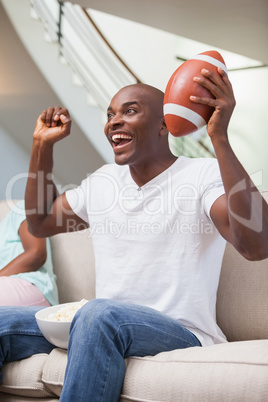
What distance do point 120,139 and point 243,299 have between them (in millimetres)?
717

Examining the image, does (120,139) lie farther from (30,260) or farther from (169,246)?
(30,260)

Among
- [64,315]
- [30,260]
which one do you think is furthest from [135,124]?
[30,260]

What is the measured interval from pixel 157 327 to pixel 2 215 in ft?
5.27

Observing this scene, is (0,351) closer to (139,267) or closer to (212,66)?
(139,267)

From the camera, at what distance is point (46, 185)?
1943 millimetres

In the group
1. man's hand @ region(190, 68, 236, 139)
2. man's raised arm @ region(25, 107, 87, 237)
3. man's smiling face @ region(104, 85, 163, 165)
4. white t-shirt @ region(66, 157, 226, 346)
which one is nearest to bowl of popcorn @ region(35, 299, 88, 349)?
→ white t-shirt @ region(66, 157, 226, 346)

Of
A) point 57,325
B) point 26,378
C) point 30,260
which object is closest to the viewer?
point 57,325

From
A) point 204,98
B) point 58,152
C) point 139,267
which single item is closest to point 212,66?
point 204,98

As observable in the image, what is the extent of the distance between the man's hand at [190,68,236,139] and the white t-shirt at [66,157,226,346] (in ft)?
0.78

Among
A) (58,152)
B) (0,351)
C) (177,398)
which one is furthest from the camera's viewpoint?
(58,152)

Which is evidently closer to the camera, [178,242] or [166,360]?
[166,360]

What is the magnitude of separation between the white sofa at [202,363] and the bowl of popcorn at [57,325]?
0.18 feet

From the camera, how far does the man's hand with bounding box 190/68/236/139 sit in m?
1.39

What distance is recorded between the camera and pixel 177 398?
1.36 meters
